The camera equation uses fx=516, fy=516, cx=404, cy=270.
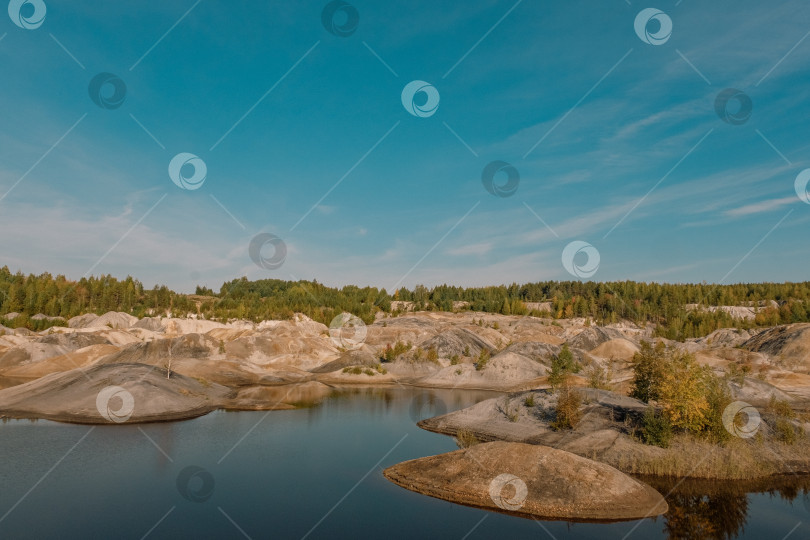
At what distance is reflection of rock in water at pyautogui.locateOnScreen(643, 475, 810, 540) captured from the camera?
88.5ft

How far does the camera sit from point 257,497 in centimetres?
2931

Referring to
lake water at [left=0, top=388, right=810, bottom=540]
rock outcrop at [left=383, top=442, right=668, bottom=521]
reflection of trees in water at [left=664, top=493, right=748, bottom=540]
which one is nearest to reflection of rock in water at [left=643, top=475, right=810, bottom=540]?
reflection of trees in water at [left=664, top=493, right=748, bottom=540]

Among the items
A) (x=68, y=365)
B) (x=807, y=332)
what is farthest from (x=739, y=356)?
(x=68, y=365)

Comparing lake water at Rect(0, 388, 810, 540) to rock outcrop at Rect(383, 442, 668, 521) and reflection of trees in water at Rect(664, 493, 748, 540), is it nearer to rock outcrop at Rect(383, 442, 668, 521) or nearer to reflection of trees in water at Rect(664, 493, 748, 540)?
reflection of trees in water at Rect(664, 493, 748, 540)

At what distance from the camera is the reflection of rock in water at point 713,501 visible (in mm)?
26984

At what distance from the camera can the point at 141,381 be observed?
196 ft

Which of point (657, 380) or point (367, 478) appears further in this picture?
point (657, 380)

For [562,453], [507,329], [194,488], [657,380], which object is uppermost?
[507,329]

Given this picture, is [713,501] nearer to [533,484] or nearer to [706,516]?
[706,516]

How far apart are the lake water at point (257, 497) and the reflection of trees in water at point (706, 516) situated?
7 centimetres

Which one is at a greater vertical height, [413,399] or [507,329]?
[507,329]

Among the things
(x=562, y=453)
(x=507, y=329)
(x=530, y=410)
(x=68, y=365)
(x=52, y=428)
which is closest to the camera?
(x=562, y=453)

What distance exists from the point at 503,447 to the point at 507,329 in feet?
473

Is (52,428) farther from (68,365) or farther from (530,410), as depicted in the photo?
(68,365)
